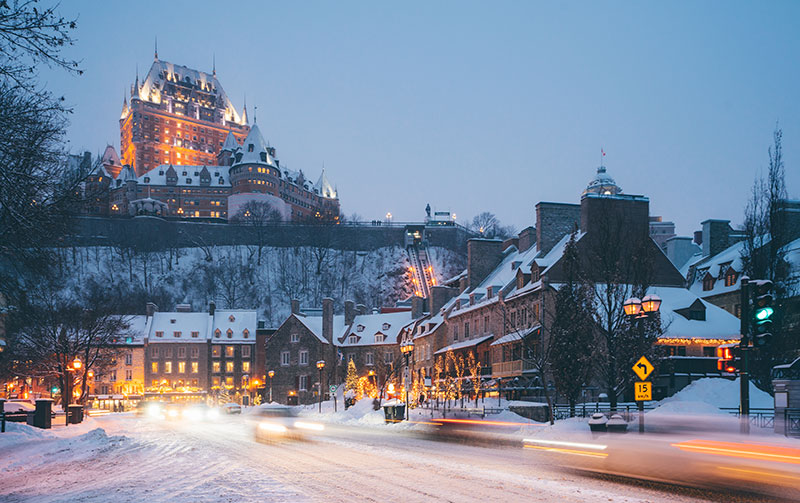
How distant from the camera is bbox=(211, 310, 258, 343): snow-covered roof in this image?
97438mm

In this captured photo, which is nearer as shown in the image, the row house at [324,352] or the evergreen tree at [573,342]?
the evergreen tree at [573,342]

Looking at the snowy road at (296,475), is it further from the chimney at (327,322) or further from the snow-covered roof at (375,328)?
the chimney at (327,322)

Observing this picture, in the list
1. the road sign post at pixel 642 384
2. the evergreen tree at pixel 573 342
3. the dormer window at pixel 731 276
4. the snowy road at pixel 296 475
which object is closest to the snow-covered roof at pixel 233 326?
the dormer window at pixel 731 276

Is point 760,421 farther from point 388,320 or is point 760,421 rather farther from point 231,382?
point 231,382

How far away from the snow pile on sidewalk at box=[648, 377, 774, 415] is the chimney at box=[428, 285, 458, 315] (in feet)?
112

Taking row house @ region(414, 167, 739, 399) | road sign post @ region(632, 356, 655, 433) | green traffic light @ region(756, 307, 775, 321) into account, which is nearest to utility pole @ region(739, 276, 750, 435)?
green traffic light @ region(756, 307, 775, 321)

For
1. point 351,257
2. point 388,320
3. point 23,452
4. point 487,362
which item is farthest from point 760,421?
point 351,257

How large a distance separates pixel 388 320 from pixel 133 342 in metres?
35.3

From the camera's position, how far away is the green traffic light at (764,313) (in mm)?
17188

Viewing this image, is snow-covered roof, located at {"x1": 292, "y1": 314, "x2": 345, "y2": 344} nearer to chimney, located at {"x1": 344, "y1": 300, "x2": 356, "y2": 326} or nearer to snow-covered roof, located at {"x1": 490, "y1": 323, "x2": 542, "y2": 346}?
chimney, located at {"x1": 344, "y1": 300, "x2": 356, "y2": 326}

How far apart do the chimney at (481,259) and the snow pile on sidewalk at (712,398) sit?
25.5m

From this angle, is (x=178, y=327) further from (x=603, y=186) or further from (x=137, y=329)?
(x=603, y=186)

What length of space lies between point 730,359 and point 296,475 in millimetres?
11448

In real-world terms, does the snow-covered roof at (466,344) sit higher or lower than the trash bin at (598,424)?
higher
